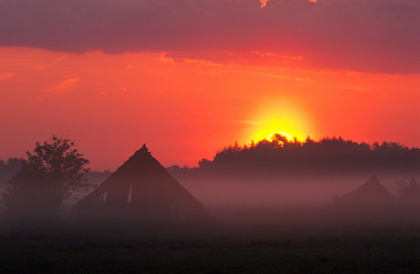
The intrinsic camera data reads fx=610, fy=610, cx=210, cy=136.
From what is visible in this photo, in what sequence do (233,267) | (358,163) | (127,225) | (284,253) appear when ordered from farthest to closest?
1. (358,163)
2. (127,225)
3. (284,253)
4. (233,267)

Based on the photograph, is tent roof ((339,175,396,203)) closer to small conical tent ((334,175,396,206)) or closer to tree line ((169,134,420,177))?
small conical tent ((334,175,396,206))

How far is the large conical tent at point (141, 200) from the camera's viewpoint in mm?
49531

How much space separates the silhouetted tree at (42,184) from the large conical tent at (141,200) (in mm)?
4200

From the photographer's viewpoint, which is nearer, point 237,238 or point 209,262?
point 209,262

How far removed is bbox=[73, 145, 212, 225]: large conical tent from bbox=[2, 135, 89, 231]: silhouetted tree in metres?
4.20

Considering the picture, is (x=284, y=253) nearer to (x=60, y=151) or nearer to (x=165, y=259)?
(x=165, y=259)

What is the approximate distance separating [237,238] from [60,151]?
1043 inches

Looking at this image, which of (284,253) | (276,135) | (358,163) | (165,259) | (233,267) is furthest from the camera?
(276,135)

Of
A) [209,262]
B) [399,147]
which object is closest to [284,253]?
[209,262]

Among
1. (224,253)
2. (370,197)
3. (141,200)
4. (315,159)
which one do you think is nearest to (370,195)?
(370,197)

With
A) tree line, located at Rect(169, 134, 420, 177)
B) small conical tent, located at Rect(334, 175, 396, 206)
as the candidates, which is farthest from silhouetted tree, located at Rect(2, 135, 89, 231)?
tree line, located at Rect(169, 134, 420, 177)

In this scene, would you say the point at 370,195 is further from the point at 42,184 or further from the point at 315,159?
the point at 315,159

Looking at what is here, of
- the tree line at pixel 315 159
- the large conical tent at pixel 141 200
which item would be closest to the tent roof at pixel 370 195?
the large conical tent at pixel 141 200

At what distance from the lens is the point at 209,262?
88.6ft
